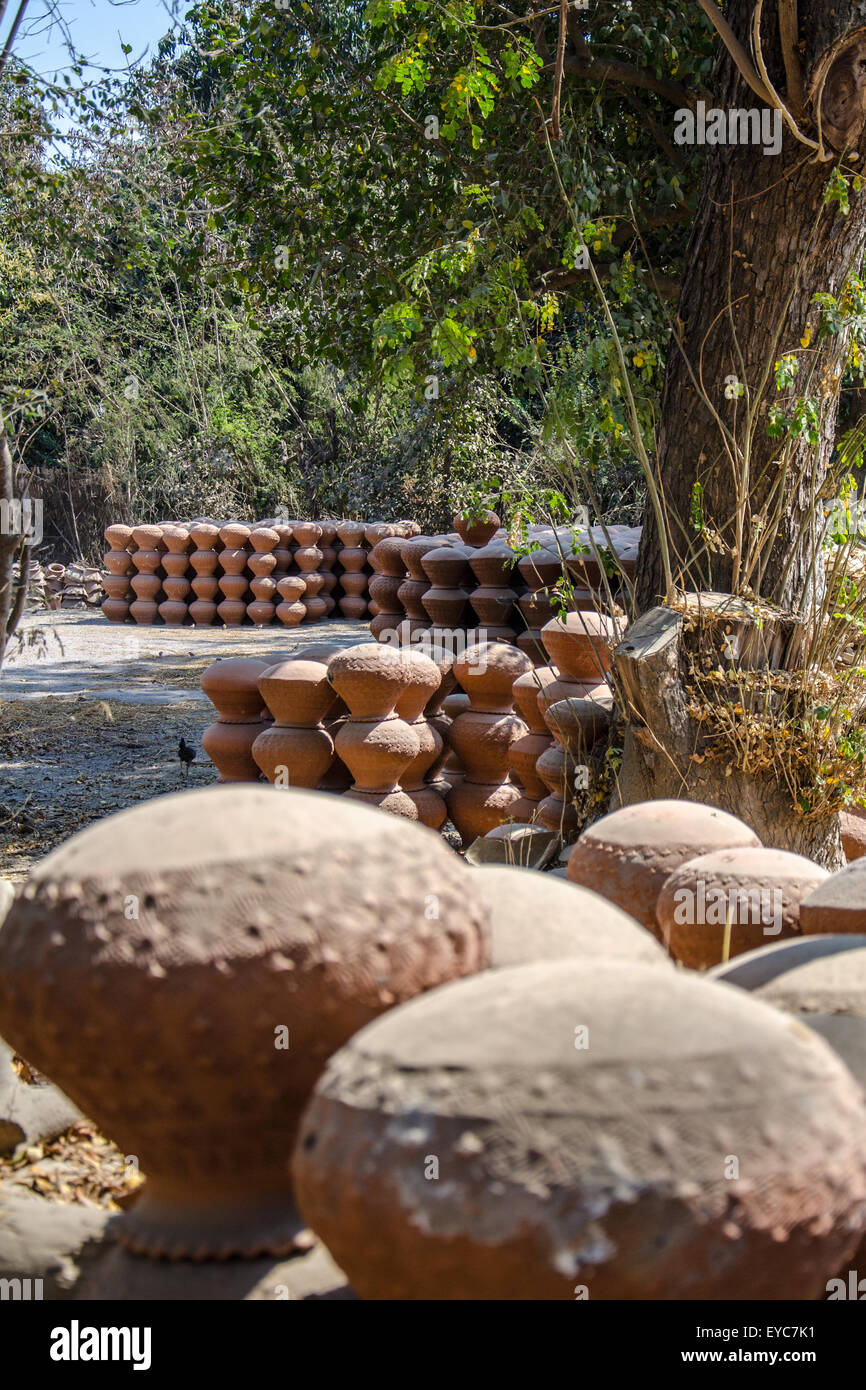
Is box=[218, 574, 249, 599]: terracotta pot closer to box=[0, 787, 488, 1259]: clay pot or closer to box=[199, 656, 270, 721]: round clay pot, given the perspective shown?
box=[199, 656, 270, 721]: round clay pot

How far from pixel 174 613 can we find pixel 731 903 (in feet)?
47.2

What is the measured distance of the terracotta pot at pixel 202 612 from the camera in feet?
52.0

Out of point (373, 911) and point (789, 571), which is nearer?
point (373, 911)

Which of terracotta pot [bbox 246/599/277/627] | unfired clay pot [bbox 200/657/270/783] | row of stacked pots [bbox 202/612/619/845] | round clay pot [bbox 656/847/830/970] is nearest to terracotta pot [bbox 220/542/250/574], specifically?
terracotta pot [bbox 246/599/277/627]

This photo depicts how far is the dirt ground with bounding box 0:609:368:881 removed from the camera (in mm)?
6520

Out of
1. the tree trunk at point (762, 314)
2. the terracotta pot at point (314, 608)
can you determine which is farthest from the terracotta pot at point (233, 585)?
the tree trunk at point (762, 314)

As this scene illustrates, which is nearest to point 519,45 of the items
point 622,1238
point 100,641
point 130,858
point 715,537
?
point 715,537

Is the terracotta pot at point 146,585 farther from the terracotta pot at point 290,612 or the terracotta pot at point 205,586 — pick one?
the terracotta pot at point 290,612

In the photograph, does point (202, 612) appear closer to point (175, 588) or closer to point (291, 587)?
point (175, 588)

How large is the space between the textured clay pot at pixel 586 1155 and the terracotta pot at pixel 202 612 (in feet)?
49.0

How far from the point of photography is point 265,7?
243 inches

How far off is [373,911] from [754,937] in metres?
0.99

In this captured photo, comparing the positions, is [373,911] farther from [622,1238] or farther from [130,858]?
[622,1238]

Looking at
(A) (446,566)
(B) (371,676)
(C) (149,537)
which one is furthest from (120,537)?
(B) (371,676)
